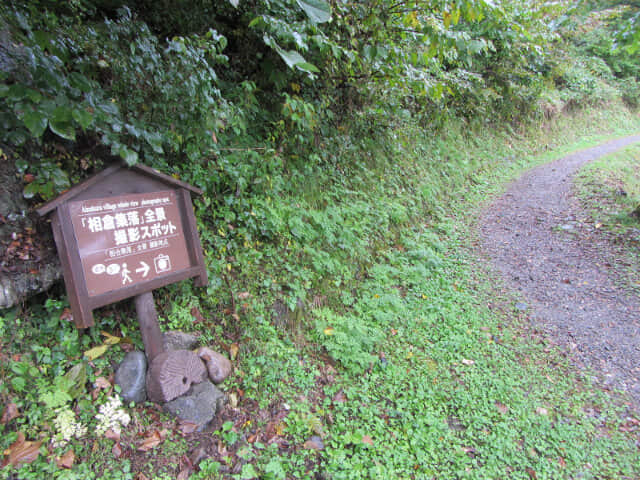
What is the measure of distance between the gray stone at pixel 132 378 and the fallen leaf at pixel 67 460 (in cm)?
47

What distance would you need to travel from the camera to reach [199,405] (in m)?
3.02

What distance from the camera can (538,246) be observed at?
21.8 ft

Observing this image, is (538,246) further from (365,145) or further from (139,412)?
(139,412)

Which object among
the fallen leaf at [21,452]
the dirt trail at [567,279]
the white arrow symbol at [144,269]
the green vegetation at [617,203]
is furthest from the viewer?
the green vegetation at [617,203]

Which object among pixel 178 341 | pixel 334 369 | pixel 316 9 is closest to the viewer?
pixel 316 9

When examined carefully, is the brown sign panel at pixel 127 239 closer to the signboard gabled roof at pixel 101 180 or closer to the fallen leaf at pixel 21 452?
the signboard gabled roof at pixel 101 180

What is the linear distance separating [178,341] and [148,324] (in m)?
0.40

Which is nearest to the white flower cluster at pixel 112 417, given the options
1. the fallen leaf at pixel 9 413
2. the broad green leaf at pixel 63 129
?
the fallen leaf at pixel 9 413

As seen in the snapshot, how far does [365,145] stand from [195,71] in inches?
165

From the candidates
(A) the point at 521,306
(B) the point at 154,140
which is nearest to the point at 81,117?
(B) the point at 154,140

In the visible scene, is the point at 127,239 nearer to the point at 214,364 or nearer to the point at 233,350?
the point at 214,364

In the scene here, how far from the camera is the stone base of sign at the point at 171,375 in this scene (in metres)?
2.92

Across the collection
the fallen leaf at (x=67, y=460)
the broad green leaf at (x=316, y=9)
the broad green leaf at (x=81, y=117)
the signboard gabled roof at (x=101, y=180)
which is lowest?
the fallen leaf at (x=67, y=460)

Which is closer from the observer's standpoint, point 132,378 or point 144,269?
point 132,378
